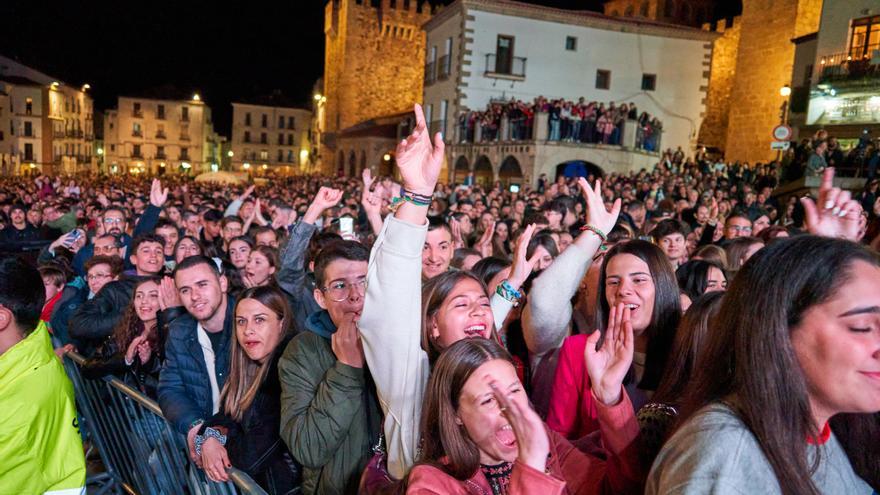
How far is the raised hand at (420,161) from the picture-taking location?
2.15 meters

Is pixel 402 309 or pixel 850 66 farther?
pixel 850 66

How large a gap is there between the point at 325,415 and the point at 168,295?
2.23 metres

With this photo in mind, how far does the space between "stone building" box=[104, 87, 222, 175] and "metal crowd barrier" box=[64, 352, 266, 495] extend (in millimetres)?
71225

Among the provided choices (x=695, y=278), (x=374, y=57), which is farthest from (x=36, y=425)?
(x=374, y=57)

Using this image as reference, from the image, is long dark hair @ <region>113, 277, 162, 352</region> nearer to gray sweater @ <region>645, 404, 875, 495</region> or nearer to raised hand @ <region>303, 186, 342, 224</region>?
raised hand @ <region>303, 186, 342, 224</region>

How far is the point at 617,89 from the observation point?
2677 centimetres

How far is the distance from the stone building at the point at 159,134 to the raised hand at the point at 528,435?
7438cm

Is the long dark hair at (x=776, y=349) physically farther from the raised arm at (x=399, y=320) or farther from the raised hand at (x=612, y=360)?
the raised arm at (x=399, y=320)

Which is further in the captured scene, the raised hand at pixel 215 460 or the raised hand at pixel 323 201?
the raised hand at pixel 323 201

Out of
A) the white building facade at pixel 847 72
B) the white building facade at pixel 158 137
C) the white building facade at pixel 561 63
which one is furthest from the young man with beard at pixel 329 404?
the white building facade at pixel 158 137

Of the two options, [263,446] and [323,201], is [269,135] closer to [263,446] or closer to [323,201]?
[323,201]

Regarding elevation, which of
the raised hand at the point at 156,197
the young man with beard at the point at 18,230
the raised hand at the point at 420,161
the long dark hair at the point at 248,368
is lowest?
the young man with beard at the point at 18,230

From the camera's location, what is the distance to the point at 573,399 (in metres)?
2.49

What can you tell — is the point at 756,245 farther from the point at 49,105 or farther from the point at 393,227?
the point at 49,105
